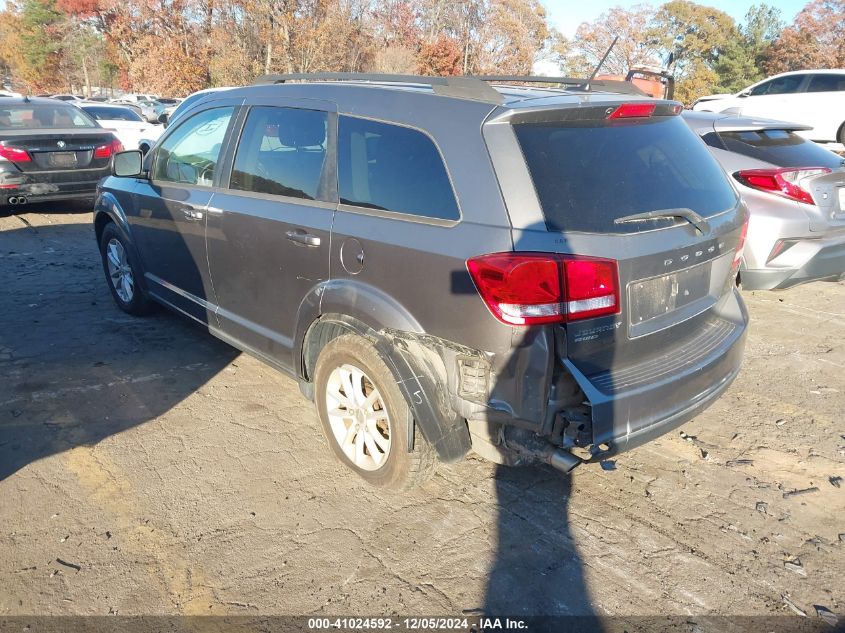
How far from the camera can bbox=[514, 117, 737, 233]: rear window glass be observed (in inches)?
103

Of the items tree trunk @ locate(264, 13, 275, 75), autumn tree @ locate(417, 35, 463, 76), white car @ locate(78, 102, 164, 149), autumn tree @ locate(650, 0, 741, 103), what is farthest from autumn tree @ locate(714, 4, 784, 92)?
white car @ locate(78, 102, 164, 149)

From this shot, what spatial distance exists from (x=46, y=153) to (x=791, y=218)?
29.2ft

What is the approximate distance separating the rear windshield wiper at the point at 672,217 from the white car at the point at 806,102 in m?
12.6

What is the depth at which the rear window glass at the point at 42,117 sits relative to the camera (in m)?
9.16

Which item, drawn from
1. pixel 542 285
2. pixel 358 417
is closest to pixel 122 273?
pixel 358 417

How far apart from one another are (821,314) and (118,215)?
239 inches

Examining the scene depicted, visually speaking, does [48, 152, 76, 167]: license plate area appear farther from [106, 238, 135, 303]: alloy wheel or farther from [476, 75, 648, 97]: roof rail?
[476, 75, 648, 97]: roof rail

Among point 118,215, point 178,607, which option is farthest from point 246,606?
point 118,215

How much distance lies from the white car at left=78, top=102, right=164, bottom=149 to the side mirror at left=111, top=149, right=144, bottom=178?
34.9 ft

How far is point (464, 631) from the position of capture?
246 centimetres

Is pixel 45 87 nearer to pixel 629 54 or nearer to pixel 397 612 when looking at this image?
Result: pixel 629 54

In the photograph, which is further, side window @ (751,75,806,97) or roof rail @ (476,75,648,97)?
side window @ (751,75,806,97)

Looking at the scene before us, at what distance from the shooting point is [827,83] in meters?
14.0

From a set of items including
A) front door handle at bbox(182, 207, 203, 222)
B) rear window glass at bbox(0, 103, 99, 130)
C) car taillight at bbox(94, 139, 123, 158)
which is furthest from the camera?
car taillight at bbox(94, 139, 123, 158)
